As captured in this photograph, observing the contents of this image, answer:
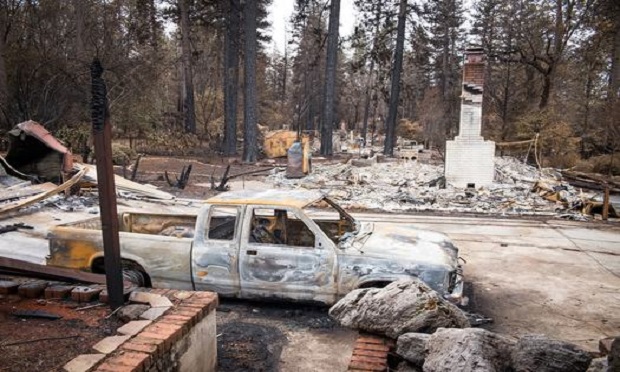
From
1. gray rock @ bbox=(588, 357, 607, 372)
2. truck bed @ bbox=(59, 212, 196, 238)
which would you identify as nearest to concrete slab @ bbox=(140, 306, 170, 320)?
gray rock @ bbox=(588, 357, 607, 372)

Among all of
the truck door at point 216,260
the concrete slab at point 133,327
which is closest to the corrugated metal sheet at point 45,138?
the truck door at point 216,260

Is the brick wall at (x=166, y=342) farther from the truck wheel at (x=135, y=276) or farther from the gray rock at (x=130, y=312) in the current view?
the truck wheel at (x=135, y=276)

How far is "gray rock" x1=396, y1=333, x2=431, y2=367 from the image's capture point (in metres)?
3.02

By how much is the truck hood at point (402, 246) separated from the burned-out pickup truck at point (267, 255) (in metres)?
0.01

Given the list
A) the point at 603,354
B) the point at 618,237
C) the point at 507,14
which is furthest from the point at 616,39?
the point at 603,354

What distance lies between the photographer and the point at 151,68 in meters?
25.2

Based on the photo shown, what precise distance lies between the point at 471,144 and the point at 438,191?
1944mm

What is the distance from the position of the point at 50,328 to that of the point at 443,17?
3184cm

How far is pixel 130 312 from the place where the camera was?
3512 mm

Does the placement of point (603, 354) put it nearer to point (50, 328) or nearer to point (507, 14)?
point (50, 328)

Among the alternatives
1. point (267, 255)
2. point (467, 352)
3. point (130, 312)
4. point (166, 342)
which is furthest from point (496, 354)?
point (267, 255)

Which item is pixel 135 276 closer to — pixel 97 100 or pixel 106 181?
pixel 106 181

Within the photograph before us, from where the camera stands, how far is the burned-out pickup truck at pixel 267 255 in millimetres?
5219

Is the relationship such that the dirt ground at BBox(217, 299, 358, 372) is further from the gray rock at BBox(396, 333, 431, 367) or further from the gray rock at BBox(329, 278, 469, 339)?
the gray rock at BBox(396, 333, 431, 367)
